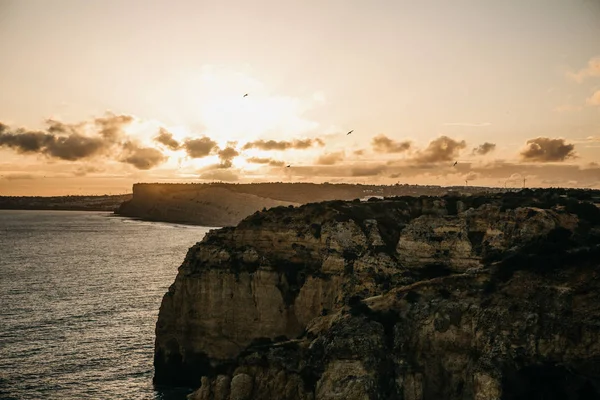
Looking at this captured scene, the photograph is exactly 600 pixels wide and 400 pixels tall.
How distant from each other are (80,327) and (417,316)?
180ft

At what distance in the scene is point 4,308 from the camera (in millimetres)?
84938

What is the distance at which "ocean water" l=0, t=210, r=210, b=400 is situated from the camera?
55.1 m

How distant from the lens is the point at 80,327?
2958 inches

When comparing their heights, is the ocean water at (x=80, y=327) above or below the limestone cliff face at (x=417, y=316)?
below

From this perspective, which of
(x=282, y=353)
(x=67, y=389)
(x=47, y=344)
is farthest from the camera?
(x=47, y=344)

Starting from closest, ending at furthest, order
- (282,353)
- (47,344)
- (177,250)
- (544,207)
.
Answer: (282,353), (544,207), (47,344), (177,250)

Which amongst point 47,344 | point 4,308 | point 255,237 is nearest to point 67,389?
point 47,344

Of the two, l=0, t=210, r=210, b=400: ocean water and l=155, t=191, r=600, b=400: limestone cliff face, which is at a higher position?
l=155, t=191, r=600, b=400: limestone cliff face

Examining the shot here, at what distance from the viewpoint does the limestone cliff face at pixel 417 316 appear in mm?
30969

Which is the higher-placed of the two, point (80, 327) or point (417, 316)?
point (417, 316)

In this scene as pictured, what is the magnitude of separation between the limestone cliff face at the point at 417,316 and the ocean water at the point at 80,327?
21.3 feet

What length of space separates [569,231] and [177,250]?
448 feet

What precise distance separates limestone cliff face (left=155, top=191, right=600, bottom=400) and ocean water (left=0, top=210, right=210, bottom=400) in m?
6.49

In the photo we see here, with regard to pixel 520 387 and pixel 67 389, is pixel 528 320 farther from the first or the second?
pixel 67 389
